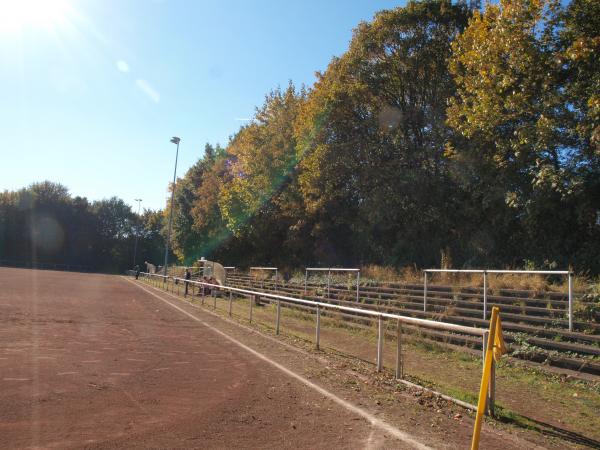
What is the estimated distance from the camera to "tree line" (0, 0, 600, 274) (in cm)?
1491

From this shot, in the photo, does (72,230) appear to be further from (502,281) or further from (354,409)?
(354,409)

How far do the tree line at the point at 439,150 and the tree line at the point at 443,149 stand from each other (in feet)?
0.18

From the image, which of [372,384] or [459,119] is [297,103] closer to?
[459,119]

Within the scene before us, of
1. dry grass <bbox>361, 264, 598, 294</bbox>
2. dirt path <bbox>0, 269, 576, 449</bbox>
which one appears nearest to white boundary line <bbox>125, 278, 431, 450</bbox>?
dirt path <bbox>0, 269, 576, 449</bbox>

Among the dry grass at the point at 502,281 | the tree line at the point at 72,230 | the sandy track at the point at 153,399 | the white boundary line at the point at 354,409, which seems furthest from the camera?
the tree line at the point at 72,230

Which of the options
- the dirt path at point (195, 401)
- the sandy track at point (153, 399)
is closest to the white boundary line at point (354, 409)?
the dirt path at point (195, 401)

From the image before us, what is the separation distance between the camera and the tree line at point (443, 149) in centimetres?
1489

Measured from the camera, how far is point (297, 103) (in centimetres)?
3644

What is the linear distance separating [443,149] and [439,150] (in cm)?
17

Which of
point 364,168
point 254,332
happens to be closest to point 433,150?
point 364,168

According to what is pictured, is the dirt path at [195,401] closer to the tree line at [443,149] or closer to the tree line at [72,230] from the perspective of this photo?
the tree line at [443,149]

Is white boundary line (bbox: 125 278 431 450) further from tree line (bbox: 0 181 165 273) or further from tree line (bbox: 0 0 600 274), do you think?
tree line (bbox: 0 181 165 273)

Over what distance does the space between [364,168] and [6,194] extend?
9785 cm

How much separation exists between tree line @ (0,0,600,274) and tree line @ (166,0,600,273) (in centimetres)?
6
